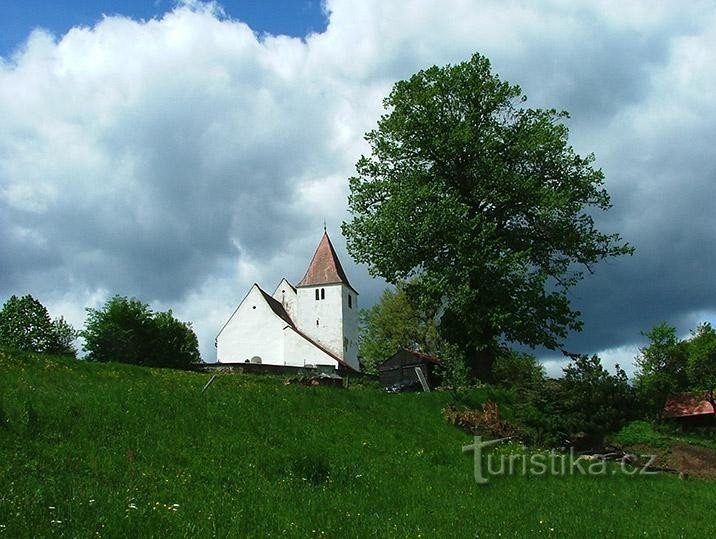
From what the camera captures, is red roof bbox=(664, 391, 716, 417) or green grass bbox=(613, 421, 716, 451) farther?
red roof bbox=(664, 391, 716, 417)

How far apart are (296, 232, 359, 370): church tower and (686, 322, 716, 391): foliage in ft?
108

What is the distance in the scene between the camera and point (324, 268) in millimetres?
78938

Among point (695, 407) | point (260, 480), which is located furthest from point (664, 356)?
point (260, 480)

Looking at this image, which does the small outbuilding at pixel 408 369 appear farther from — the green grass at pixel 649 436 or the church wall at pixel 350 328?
the church wall at pixel 350 328

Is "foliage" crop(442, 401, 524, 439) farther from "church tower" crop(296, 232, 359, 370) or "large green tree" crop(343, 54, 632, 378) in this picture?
"church tower" crop(296, 232, 359, 370)

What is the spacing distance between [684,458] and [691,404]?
20131mm

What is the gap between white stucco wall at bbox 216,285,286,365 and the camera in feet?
235

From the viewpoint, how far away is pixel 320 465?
539 inches

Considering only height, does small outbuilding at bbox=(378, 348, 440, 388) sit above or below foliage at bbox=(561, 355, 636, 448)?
above

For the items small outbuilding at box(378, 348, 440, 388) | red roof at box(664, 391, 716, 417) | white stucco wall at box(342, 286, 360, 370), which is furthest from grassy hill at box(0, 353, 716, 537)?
white stucco wall at box(342, 286, 360, 370)

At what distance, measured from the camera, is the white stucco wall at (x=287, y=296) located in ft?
264

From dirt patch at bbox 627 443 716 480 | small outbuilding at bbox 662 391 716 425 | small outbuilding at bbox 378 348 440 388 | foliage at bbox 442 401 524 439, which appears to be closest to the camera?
dirt patch at bbox 627 443 716 480

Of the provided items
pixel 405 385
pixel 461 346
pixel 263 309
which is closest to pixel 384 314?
pixel 263 309

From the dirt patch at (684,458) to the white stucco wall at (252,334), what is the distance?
4841 centimetres
